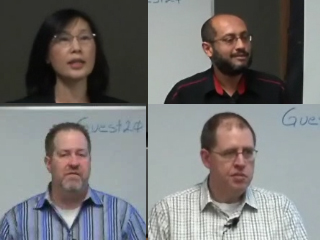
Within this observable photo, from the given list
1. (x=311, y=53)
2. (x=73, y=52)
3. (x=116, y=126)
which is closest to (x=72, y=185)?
(x=116, y=126)

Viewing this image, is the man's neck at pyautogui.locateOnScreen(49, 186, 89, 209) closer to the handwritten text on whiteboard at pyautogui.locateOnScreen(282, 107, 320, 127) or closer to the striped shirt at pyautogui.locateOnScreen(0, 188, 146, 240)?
the striped shirt at pyautogui.locateOnScreen(0, 188, 146, 240)

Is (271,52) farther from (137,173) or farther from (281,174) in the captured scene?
(137,173)

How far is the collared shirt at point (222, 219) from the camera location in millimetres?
957

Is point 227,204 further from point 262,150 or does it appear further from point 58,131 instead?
point 58,131

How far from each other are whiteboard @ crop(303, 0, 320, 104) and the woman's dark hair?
36 centimetres

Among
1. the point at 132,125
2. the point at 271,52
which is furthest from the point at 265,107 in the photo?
the point at 132,125

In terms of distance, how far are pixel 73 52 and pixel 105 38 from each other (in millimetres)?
63

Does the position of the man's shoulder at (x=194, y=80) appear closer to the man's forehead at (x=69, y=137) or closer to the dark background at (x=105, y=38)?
the dark background at (x=105, y=38)

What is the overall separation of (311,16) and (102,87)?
402 mm

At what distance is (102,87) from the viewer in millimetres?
980

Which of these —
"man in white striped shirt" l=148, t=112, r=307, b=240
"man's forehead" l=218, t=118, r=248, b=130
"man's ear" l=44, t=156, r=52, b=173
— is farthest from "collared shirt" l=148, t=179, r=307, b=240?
"man's ear" l=44, t=156, r=52, b=173

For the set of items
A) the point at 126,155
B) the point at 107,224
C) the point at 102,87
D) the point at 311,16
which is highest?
the point at 311,16

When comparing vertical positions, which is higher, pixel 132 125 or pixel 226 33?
pixel 226 33

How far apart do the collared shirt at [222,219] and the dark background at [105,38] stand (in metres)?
0.20
